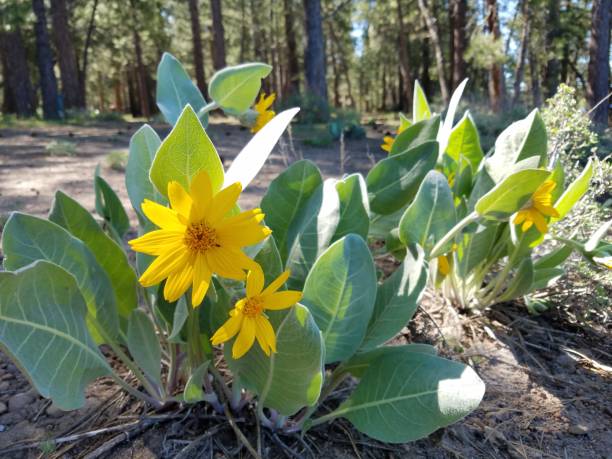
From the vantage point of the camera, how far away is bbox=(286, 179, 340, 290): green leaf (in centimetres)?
115

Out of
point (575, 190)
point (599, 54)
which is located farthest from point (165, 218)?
point (599, 54)

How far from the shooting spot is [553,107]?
227 centimetres

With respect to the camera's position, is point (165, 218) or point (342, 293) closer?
point (165, 218)

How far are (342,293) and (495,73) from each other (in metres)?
11.8

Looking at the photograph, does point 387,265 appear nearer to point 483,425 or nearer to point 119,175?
point 483,425

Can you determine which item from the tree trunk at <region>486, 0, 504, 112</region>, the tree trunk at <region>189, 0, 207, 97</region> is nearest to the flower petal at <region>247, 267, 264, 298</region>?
the tree trunk at <region>486, 0, 504, 112</region>

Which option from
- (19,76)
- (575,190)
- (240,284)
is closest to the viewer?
(240,284)

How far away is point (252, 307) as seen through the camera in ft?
2.95

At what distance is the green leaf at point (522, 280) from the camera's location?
5.28 feet

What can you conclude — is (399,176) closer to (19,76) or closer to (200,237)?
(200,237)

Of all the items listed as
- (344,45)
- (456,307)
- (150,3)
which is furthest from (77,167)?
(344,45)

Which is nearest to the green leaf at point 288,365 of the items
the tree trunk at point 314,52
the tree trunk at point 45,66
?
the tree trunk at point 314,52

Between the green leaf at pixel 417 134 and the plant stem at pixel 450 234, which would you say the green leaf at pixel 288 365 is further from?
the green leaf at pixel 417 134

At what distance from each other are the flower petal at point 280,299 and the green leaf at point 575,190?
1.16 meters
